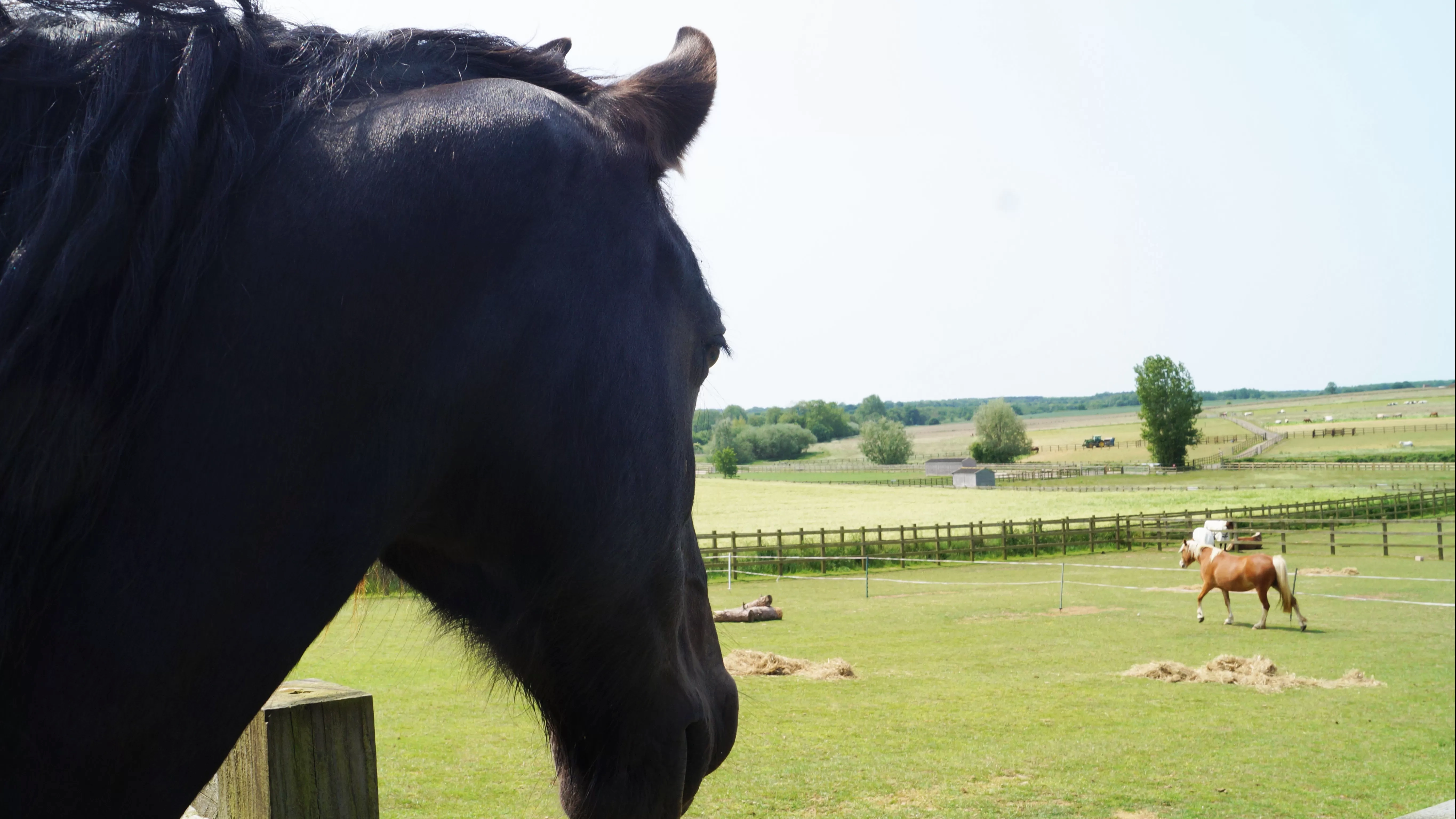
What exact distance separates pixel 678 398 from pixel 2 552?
1.46 feet

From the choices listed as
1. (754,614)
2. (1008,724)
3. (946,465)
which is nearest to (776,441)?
(946,465)

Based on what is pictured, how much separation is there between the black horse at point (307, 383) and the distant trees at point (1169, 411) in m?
14.8

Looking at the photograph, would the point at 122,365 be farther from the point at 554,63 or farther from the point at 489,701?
the point at 489,701

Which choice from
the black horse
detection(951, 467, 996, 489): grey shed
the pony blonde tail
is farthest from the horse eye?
detection(951, 467, 996, 489): grey shed

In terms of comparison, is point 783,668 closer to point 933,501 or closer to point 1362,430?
point 933,501

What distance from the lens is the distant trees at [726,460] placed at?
17.7 metres

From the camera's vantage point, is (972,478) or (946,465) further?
(946,465)

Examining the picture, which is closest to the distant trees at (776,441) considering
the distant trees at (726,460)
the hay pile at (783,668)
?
the distant trees at (726,460)

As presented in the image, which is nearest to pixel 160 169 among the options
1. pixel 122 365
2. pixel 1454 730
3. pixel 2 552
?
pixel 122 365

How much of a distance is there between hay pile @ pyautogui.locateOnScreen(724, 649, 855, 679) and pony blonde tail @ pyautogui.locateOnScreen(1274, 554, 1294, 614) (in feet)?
20.1

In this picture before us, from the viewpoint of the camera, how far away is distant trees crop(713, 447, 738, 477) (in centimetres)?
1769

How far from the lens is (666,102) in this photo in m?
0.83

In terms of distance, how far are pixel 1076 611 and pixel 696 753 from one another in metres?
14.3

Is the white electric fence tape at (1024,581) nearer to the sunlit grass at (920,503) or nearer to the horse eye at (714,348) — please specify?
the sunlit grass at (920,503)
